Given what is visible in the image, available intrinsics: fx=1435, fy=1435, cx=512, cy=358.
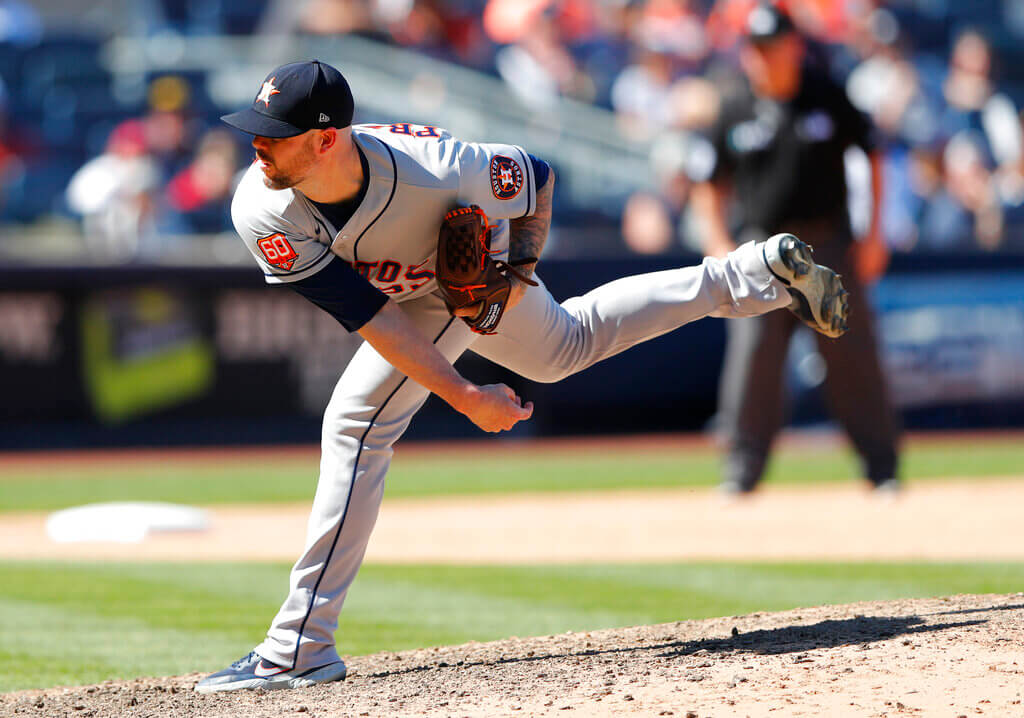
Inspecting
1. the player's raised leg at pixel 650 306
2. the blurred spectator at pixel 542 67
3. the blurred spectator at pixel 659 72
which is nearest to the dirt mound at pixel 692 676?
the player's raised leg at pixel 650 306

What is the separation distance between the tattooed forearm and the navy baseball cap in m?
0.76

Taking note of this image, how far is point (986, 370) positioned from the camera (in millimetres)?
12016

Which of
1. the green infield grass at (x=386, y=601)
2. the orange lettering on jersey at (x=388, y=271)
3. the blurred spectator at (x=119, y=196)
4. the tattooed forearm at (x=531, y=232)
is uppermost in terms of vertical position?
the blurred spectator at (x=119, y=196)

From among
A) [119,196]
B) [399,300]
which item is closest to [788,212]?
[399,300]

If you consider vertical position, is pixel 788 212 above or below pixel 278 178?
above

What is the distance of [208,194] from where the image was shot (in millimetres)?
12555

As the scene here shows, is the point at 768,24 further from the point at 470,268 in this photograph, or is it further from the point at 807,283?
the point at 470,268

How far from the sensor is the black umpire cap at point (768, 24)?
7501mm

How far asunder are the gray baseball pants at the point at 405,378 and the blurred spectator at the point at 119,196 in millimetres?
7968

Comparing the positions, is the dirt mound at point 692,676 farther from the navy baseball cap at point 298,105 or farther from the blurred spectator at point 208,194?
the blurred spectator at point 208,194

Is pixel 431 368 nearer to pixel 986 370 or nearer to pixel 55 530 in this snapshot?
pixel 55 530

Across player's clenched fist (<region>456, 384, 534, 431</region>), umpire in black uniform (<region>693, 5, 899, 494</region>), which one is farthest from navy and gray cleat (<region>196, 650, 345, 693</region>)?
umpire in black uniform (<region>693, 5, 899, 494</region>)

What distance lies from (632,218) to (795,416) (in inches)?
91.4

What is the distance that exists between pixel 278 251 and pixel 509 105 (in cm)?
1006
